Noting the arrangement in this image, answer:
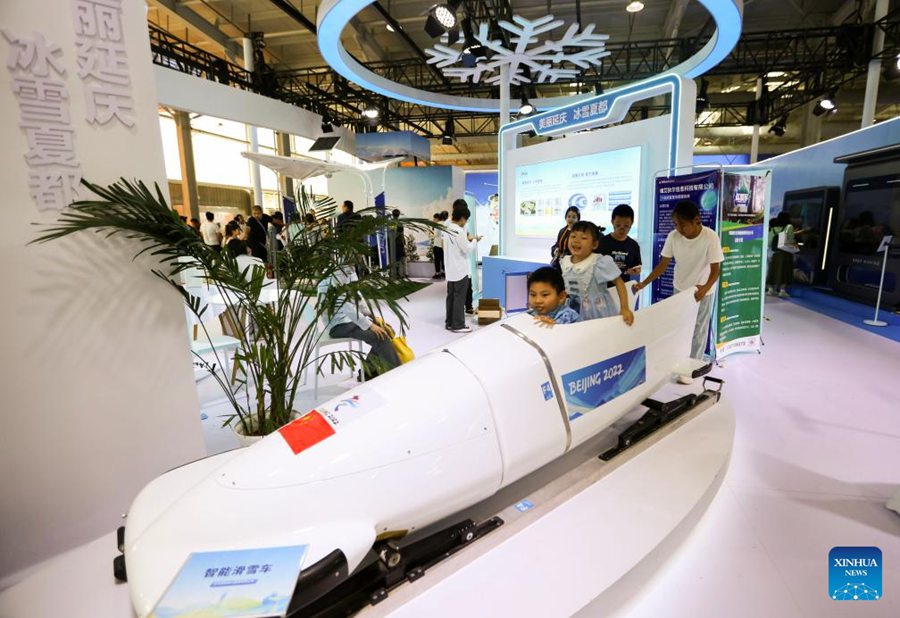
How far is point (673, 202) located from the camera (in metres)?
4.18

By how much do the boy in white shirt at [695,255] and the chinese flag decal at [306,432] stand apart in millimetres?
2698

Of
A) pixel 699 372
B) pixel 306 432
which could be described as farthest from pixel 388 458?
pixel 699 372

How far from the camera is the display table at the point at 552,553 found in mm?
1409

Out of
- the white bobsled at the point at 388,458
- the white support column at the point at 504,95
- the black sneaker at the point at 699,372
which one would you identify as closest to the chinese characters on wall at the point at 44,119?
the white bobsled at the point at 388,458

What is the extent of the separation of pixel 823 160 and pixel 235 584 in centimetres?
885

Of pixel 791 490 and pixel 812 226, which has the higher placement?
pixel 812 226

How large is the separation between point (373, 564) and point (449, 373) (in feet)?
2.14

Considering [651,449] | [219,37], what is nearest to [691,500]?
[651,449]

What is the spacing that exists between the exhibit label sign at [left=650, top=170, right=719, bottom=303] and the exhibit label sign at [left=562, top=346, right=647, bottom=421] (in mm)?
1958

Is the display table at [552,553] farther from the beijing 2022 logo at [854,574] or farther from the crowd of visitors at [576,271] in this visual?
the crowd of visitors at [576,271]

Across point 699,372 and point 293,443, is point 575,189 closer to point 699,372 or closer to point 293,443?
point 699,372

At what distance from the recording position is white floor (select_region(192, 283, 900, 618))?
1.62 metres

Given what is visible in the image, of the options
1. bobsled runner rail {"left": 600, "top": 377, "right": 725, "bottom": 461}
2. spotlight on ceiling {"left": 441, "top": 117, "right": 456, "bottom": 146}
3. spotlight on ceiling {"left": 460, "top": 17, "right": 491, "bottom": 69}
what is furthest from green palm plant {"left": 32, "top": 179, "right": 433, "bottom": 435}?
spotlight on ceiling {"left": 441, "top": 117, "right": 456, "bottom": 146}

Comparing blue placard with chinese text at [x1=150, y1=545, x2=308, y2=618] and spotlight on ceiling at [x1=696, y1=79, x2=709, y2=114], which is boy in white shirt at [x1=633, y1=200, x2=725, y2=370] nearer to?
blue placard with chinese text at [x1=150, y1=545, x2=308, y2=618]
